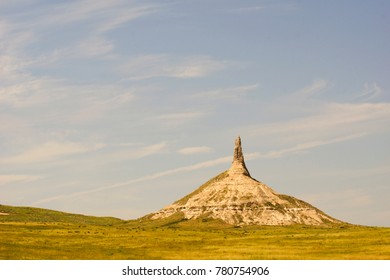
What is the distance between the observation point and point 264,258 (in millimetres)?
67438

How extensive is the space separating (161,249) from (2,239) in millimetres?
22828

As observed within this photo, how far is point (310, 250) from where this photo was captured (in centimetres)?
7725

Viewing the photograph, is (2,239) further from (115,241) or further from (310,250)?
(310,250)

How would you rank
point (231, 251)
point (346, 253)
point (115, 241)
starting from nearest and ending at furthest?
1. point (346, 253)
2. point (231, 251)
3. point (115, 241)

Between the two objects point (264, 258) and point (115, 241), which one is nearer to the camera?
point (264, 258)
